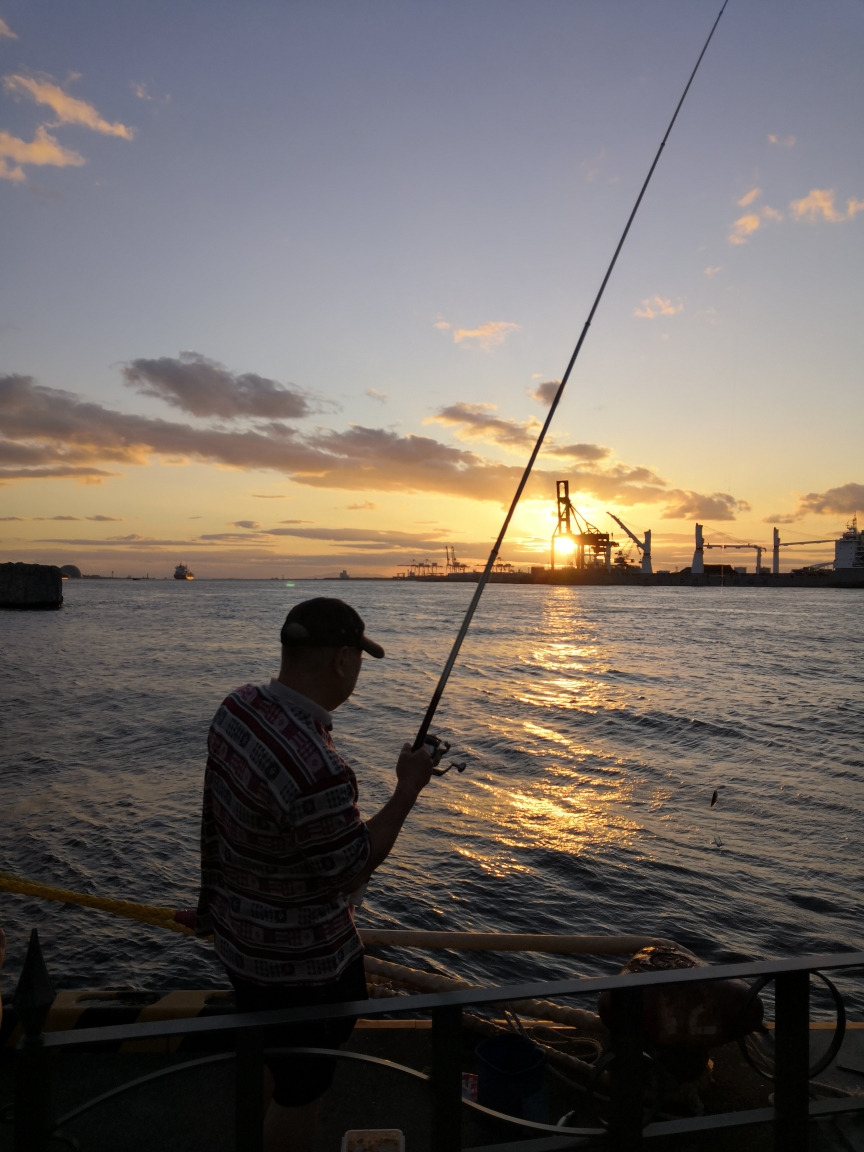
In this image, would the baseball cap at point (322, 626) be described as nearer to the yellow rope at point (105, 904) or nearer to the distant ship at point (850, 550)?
the yellow rope at point (105, 904)

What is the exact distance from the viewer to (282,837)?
6.39 feet

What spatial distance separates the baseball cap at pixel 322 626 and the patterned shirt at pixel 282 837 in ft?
0.47

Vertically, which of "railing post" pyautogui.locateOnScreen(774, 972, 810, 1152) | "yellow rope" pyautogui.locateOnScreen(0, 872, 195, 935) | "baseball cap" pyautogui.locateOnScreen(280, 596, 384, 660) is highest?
"baseball cap" pyautogui.locateOnScreen(280, 596, 384, 660)

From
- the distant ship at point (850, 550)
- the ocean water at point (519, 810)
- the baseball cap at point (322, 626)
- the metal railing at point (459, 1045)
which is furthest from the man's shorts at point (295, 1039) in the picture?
the distant ship at point (850, 550)

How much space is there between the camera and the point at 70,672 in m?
28.5

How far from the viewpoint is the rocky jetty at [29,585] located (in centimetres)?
7144

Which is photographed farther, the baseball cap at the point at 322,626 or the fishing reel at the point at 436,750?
the fishing reel at the point at 436,750

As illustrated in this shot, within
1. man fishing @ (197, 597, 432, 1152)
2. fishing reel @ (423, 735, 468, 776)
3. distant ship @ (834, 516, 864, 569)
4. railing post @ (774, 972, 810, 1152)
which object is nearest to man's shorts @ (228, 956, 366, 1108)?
man fishing @ (197, 597, 432, 1152)

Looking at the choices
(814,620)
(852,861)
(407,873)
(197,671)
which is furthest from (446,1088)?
(814,620)

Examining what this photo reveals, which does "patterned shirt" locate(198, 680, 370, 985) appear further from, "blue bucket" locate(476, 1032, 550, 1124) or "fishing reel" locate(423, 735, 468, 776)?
"blue bucket" locate(476, 1032, 550, 1124)

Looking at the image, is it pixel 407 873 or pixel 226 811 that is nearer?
pixel 226 811

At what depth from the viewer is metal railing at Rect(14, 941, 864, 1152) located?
60.9 inches

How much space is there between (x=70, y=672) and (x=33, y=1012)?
30.1 meters

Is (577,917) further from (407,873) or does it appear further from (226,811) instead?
(226,811)
